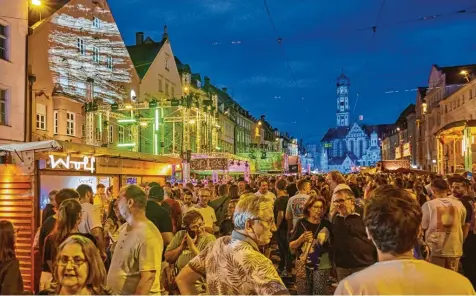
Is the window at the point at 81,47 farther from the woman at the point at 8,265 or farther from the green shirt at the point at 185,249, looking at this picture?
the woman at the point at 8,265

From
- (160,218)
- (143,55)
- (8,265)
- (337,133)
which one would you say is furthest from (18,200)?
(337,133)

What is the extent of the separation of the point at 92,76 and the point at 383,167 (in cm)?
2326

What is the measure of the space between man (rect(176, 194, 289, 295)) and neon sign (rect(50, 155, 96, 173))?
7723 millimetres

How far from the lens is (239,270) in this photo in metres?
3.05

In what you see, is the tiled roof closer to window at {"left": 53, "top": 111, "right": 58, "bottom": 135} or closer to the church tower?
window at {"left": 53, "top": 111, "right": 58, "bottom": 135}

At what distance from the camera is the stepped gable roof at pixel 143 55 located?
115 feet

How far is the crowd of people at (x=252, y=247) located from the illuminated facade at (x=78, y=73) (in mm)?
16501

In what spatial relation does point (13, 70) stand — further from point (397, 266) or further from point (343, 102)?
point (343, 102)

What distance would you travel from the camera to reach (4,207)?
9.50 m

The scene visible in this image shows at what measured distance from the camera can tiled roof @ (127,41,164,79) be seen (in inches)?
1384

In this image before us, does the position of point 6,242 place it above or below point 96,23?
below

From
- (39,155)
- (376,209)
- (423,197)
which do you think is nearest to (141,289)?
(376,209)

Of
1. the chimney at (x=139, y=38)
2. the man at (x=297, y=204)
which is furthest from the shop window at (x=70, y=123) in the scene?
the chimney at (x=139, y=38)

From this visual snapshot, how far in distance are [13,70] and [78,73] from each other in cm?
610
